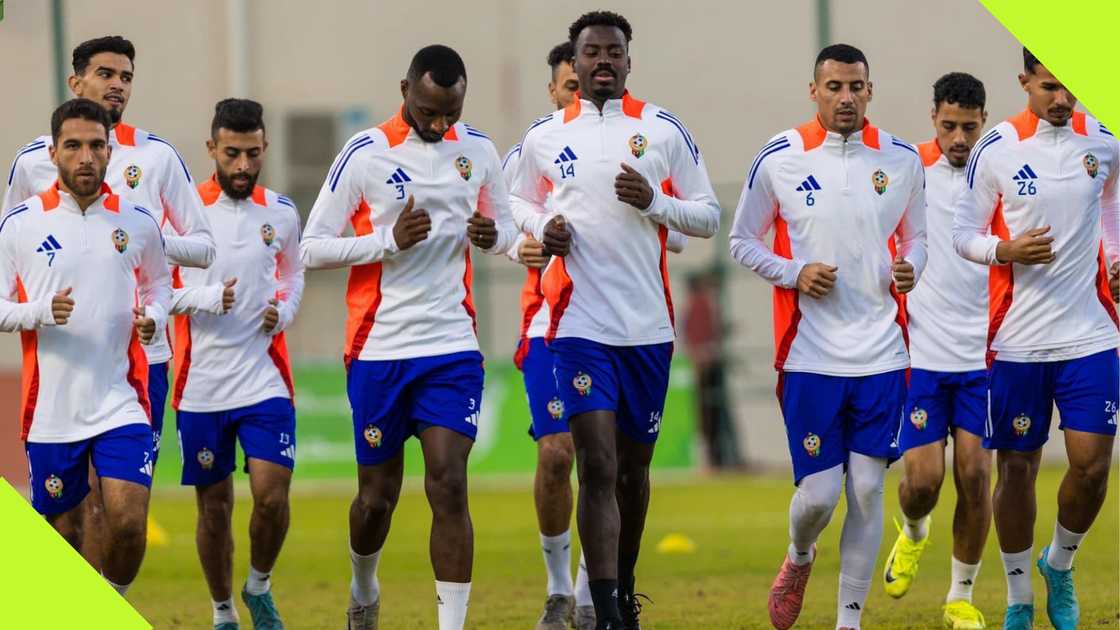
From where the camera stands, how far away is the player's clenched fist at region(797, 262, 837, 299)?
30.0ft

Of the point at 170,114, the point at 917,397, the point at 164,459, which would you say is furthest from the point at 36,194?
the point at 170,114

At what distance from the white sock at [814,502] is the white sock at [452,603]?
67.8 inches

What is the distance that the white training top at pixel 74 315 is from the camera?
28.9 feet

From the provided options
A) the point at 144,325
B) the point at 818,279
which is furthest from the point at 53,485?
the point at 818,279

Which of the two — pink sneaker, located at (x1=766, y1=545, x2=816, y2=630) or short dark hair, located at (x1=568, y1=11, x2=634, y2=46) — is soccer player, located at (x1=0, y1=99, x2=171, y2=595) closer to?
short dark hair, located at (x1=568, y1=11, x2=634, y2=46)

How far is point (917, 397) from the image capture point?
37.2ft

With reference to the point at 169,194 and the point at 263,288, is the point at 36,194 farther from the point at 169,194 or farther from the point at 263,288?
the point at 263,288

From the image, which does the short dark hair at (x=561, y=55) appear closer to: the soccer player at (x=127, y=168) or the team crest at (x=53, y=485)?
the soccer player at (x=127, y=168)

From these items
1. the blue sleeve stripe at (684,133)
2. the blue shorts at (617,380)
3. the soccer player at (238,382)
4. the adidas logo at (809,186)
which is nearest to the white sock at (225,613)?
the soccer player at (238,382)

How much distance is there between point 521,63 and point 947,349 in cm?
1758

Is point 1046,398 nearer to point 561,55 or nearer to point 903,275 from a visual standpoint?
point 903,275

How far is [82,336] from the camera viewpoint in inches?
347

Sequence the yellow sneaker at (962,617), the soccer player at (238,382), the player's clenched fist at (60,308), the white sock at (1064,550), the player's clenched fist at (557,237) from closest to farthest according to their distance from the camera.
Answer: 1. the player's clenched fist at (60,308)
2. the player's clenched fist at (557,237)
3. the white sock at (1064,550)
4. the yellow sneaker at (962,617)
5. the soccer player at (238,382)

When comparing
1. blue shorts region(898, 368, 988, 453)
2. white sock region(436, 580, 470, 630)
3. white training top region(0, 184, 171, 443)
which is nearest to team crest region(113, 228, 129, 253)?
white training top region(0, 184, 171, 443)
